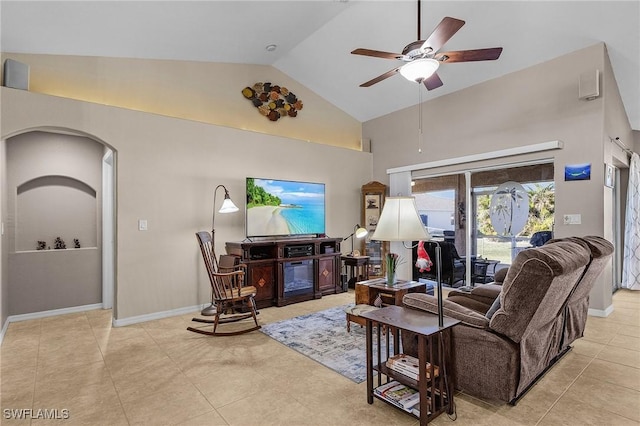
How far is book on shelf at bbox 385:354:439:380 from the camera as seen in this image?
2.07 metres

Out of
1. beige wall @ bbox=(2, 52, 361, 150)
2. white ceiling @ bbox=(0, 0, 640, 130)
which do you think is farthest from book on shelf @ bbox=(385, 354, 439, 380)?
beige wall @ bbox=(2, 52, 361, 150)

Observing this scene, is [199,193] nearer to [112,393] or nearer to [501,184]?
[112,393]

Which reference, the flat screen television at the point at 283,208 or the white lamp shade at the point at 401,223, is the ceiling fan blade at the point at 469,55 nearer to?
the white lamp shade at the point at 401,223

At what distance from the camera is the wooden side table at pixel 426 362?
1.90 meters

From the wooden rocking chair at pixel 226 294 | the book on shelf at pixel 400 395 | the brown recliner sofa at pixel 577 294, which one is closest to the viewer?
the book on shelf at pixel 400 395

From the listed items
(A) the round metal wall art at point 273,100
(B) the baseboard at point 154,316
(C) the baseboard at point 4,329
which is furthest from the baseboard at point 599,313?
(C) the baseboard at point 4,329

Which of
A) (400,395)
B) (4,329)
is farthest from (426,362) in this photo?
(4,329)

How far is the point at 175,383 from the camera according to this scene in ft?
8.26

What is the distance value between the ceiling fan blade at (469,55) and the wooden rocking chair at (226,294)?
2.91m

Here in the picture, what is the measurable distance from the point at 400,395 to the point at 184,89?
4619 millimetres

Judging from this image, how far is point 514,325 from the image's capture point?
1987mm

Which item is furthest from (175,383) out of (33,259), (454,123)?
(454,123)

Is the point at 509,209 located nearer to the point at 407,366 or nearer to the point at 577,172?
Answer: the point at 577,172

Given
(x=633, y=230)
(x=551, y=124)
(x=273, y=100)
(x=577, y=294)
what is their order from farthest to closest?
(x=273, y=100), (x=633, y=230), (x=551, y=124), (x=577, y=294)
